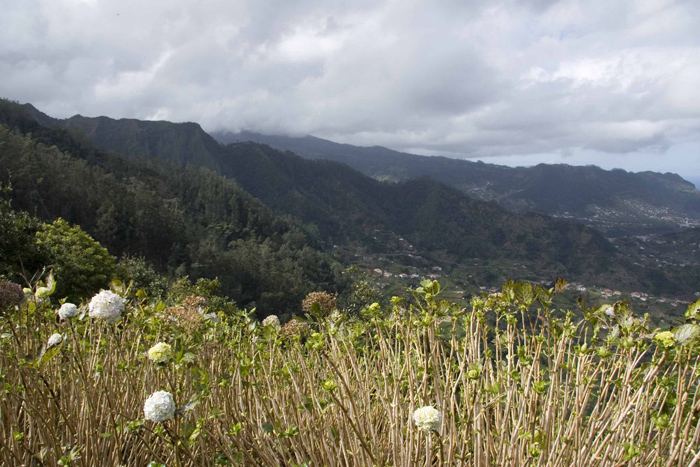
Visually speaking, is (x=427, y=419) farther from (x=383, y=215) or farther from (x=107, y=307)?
(x=383, y=215)

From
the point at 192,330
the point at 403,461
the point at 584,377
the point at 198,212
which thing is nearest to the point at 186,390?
the point at 192,330

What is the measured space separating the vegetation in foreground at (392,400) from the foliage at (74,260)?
1087cm

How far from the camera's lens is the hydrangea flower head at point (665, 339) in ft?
3.84

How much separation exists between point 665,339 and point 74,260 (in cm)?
1477

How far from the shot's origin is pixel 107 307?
1567 mm

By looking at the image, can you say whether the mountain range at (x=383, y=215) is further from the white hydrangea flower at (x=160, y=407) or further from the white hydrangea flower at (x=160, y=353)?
the white hydrangea flower at (x=160, y=407)

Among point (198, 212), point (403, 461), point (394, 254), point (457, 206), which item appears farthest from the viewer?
point (457, 206)

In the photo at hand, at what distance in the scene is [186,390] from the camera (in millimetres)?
1760

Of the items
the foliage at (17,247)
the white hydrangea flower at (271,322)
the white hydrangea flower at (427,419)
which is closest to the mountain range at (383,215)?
the foliage at (17,247)

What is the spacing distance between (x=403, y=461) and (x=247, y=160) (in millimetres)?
171474

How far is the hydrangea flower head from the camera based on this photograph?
117 centimetres

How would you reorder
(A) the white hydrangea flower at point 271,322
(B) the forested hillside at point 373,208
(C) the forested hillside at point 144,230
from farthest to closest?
(B) the forested hillside at point 373,208
(C) the forested hillside at point 144,230
(A) the white hydrangea flower at point 271,322

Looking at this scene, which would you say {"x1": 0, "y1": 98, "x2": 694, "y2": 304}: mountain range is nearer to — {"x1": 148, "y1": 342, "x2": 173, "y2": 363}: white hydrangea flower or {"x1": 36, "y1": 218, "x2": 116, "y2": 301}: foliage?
{"x1": 36, "y1": 218, "x2": 116, "y2": 301}: foliage

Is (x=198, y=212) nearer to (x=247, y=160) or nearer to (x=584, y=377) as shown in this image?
(x=584, y=377)
